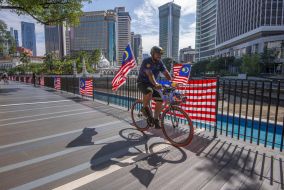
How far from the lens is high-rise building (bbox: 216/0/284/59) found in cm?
6906

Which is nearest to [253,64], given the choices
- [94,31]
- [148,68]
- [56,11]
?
[56,11]

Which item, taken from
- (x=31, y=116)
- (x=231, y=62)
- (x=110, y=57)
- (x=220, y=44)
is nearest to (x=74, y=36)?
(x=110, y=57)

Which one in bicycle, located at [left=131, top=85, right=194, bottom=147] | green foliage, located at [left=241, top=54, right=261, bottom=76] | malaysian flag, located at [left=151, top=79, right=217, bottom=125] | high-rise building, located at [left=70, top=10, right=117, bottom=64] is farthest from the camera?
high-rise building, located at [left=70, top=10, right=117, bottom=64]

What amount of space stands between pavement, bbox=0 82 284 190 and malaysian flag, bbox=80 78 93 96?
18.0 feet

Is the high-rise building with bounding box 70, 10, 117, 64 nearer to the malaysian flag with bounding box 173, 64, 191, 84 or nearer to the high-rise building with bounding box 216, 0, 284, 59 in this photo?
the high-rise building with bounding box 216, 0, 284, 59

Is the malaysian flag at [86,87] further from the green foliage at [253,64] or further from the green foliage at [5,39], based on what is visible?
the green foliage at [253,64]

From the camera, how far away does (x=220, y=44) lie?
108 metres

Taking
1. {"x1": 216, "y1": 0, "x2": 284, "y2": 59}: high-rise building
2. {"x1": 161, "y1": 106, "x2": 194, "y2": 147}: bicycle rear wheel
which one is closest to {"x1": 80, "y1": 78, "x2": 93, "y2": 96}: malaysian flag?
{"x1": 161, "y1": 106, "x2": 194, "y2": 147}: bicycle rear wheel

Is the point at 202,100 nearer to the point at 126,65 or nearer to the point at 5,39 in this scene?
the point at 126,65

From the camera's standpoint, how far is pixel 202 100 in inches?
183

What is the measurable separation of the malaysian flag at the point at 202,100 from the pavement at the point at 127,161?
0.40m

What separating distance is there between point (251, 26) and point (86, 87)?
3576 inches

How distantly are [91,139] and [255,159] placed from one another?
3309mm

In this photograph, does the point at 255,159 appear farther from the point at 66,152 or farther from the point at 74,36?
the point at 74,36
